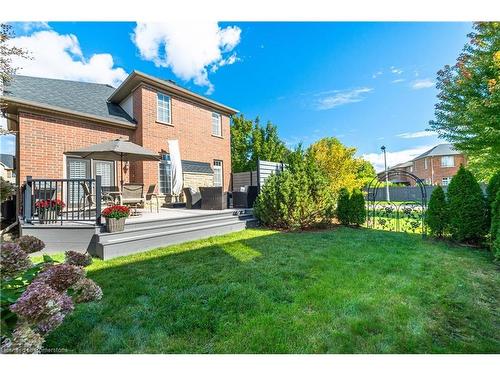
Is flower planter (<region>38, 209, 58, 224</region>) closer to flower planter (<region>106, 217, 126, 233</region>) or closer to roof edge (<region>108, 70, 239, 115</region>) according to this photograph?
flower planter (<region>106, 217, 126, 233</region>)

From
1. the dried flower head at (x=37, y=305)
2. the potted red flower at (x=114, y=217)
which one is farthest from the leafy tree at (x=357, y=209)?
the dried flower head at (x=37, y=305)

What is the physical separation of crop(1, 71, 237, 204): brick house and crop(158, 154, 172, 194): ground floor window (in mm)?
44

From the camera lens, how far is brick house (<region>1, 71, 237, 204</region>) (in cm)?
750

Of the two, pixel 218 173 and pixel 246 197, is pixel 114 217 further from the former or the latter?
pixel 218 173

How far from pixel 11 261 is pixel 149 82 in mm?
9299

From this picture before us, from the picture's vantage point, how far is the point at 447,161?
29562mm

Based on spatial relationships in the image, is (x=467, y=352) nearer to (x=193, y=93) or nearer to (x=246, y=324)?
(x=246, y=324)

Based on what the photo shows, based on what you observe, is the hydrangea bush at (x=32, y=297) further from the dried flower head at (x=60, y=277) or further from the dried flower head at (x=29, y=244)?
the dried flower head at (x=29, y=244)

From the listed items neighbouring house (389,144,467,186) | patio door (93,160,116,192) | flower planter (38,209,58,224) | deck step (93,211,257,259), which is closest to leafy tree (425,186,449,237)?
deck step (93,211,257,259)

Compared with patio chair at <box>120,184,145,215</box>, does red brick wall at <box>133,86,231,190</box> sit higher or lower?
higher

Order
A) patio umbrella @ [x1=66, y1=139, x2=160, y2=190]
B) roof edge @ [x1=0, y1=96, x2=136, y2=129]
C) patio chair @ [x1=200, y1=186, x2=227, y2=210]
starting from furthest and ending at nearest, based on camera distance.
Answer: patio chair @ [x1=200, y1=186, x2=227, y2=210], roof edge @ [x1=0, y1=96, x2=136, y2=129], patio umbrella @ [x1=66, y1=139, x2=160, y2=190]

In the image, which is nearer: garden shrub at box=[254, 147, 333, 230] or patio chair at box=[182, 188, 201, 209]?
garden shrub at box=[254, 147, 333, 230]

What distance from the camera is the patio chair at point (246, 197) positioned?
8891 mm
